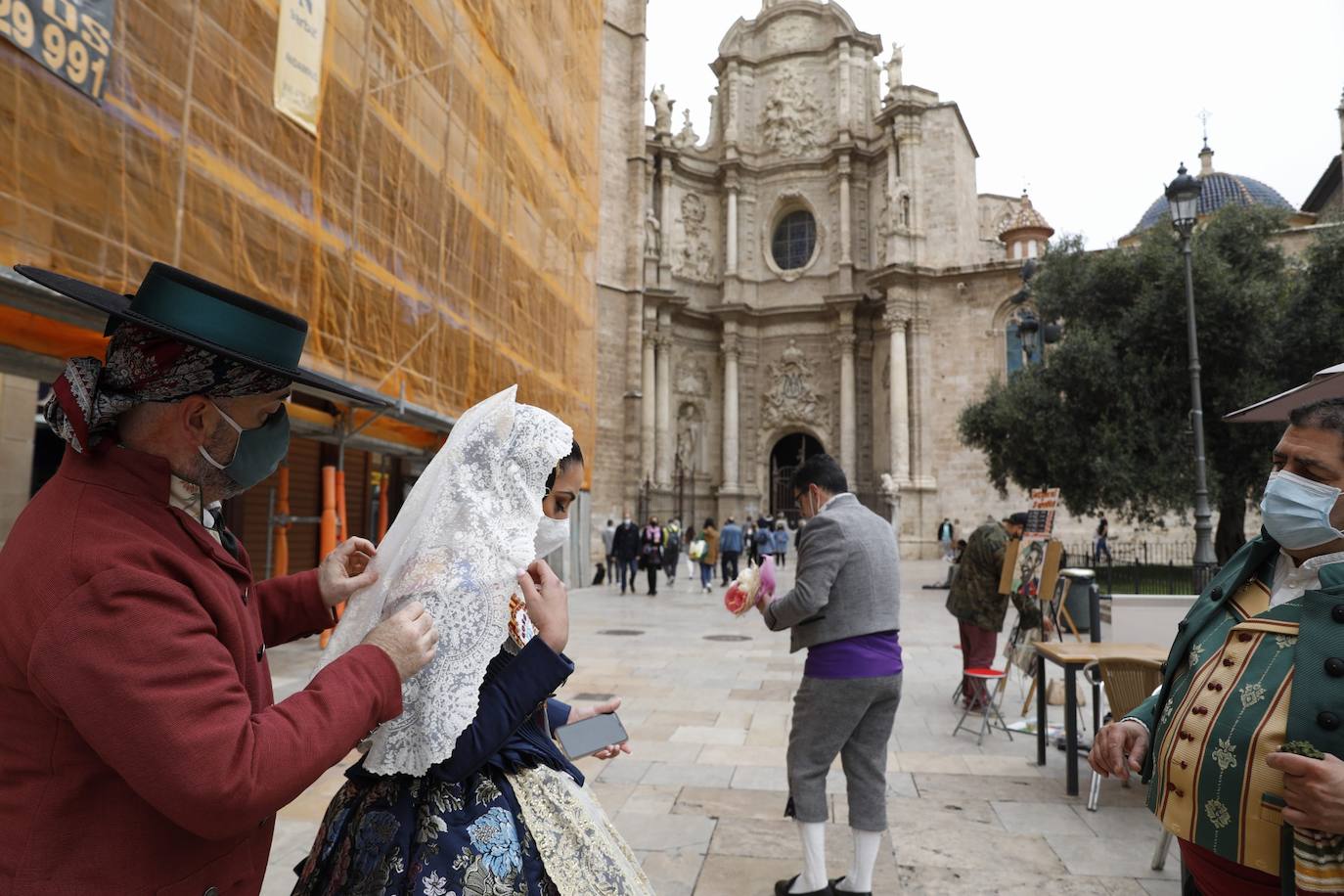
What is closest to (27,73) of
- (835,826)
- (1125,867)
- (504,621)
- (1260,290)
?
(504,621)

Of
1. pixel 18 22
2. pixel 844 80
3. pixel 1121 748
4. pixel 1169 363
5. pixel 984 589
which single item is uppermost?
pixel 844 80

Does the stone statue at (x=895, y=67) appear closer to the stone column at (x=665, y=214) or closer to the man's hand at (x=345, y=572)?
the stone column at (x=665, y=214)

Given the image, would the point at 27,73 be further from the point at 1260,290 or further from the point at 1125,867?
the point at 1260,290

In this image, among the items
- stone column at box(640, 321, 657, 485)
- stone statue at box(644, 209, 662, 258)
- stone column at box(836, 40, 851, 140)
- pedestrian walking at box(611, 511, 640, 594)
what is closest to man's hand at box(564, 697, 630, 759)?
pedestrian walking at box(611, 511, 640, 594)

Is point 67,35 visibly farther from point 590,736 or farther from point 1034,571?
point 1034,571

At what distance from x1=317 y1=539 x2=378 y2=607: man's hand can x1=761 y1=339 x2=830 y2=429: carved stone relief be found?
32.2 metres

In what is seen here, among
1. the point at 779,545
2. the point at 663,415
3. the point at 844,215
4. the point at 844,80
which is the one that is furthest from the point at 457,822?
the point at 844,80

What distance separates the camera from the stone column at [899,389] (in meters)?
30.2

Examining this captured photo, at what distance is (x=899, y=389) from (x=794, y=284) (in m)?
6.95

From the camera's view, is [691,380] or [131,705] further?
[691,380]

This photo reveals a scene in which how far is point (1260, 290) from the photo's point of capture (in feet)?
57.7

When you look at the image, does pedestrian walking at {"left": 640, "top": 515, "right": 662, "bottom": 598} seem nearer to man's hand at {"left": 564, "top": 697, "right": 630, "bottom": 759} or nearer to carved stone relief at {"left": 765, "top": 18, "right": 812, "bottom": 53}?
man's hand at {"left": 564, "top": 697, "right": 630, "bottom": 759}

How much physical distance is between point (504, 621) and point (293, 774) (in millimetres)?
488

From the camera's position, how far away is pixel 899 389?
3059 cm
